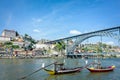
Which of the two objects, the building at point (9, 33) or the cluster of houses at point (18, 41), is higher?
the building at point (9, 33)

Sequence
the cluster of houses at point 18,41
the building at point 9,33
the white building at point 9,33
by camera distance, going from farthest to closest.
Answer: the building at point 9,33 < the white building at point 9,33 < the cluster of houses at point 18,41

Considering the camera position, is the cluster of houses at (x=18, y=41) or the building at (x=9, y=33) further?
the building at (x=9, y=33)

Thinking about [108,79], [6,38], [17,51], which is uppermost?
[6,38]

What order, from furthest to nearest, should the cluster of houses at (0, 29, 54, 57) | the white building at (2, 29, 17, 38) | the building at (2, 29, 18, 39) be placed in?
the building at (2, 29, 18, 39)
the white building at (2, 29, 17, 38)
the cluster of houses at (0, 29, 54, 57)

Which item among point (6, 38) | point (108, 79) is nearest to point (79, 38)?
point (108, 79)

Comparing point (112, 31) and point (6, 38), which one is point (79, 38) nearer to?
point (112, 31)

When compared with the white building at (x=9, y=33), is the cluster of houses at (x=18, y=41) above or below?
below

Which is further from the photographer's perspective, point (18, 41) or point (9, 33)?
point (9, 33)

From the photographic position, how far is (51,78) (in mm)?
27953

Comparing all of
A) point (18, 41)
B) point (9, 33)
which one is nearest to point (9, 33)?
point (9, 33)

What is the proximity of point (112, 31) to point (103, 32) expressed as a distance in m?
4.44

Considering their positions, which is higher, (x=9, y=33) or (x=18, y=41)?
(x=9, y=33)

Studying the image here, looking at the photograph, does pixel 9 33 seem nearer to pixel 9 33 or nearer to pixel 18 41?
pixel 9 33

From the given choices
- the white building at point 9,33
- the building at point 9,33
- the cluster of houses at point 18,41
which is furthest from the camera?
the building at point 9,33
